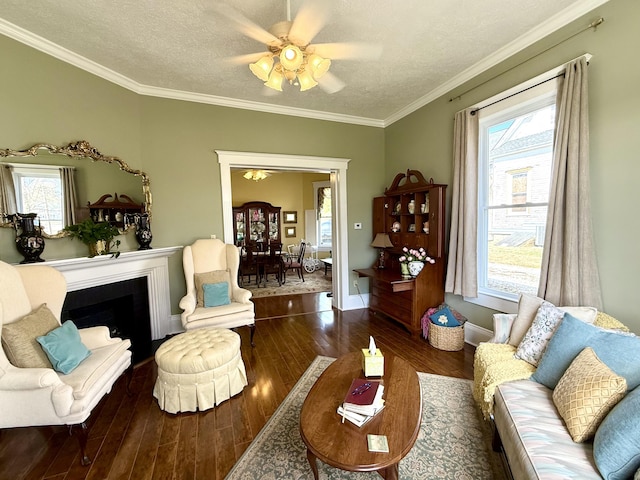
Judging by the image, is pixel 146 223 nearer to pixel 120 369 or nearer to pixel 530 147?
pixel 120 369

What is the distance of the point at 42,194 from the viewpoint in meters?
2.34

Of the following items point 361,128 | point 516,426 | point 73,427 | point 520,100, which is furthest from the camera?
point 361,128

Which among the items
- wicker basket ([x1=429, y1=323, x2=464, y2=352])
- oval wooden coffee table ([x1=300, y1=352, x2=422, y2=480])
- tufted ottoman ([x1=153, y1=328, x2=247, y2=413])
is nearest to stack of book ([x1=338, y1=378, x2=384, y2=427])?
oval wooden coffee table ([x1=300, y1=352, x2=422, y2=480])

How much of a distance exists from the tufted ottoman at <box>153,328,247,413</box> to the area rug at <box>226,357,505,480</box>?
19.9 inches

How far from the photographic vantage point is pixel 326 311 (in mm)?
4418

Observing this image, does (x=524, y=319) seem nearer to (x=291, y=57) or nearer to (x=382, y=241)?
(x=382, y=241)

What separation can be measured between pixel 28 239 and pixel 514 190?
14.3 feet

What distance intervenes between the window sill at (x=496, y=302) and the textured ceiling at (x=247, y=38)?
94.9 inches

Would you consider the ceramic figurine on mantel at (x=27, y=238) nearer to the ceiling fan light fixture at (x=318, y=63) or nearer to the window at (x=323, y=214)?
the ceiling fan light fixture at (x=318, y=63)

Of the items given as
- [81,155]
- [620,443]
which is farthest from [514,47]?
[81,155]

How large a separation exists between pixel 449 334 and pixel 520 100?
2.40 metres

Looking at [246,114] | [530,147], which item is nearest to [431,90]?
[530,147]

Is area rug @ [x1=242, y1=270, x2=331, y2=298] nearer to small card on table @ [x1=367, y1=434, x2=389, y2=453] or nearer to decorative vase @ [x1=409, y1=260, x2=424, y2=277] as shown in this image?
decorative vase @ [x1=409, y1=260, x2=424, y2=277]

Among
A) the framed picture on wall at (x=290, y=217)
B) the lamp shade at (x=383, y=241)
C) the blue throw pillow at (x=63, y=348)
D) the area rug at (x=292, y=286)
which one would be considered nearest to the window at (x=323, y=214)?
the framed picture on wall at (x=290, y=217)
